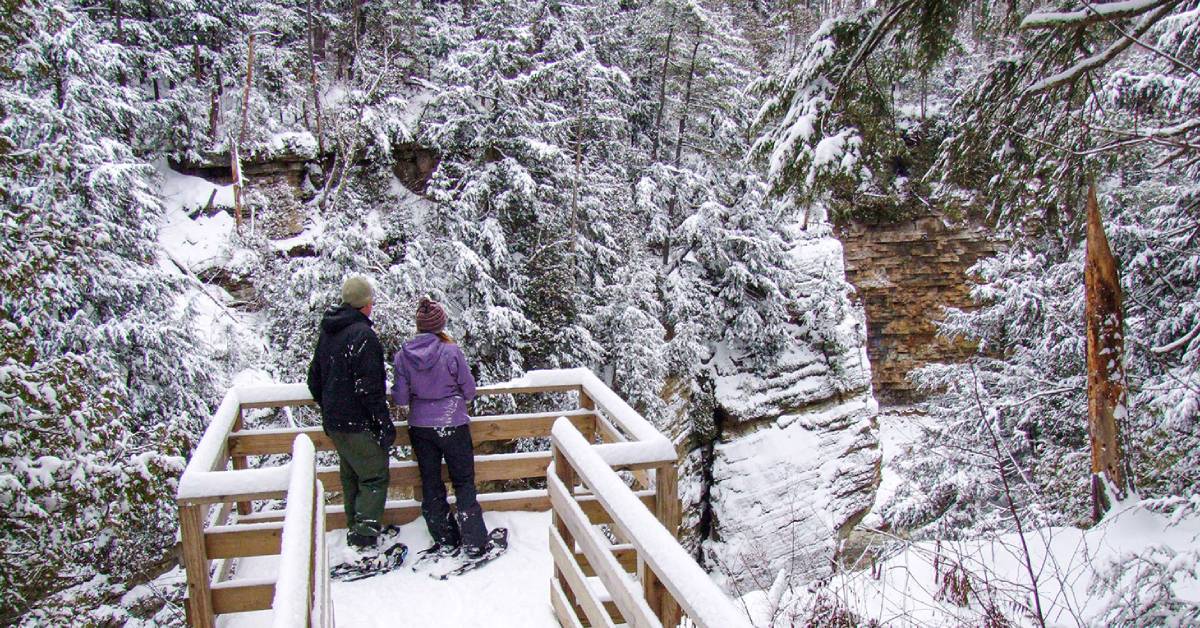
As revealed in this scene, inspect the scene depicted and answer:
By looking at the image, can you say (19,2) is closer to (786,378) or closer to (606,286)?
(606,286)

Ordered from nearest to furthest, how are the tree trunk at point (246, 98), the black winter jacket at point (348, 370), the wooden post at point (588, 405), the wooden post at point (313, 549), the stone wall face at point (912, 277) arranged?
the wooden post at point (313, 549), the black winter jacket at point (348, 370), the wooden post at point (588, 405), the tree trunk at point (246, 98), the stone wall face at point (912, 277)

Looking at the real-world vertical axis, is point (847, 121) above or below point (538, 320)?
above

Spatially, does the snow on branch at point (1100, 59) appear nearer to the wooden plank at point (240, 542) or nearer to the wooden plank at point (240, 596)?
the wooden plank at point (240, 542)

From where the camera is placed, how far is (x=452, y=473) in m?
4.38

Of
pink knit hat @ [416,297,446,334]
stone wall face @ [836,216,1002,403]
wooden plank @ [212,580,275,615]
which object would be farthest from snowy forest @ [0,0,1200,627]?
wooden plank @ [212,580,275,615]

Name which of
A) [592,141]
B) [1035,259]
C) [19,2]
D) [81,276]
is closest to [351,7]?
[592,141]

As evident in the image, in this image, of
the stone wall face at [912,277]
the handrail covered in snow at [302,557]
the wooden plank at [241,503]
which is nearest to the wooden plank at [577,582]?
the handrail covered in snow at [302,557]

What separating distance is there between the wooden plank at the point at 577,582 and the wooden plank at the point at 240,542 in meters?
1.27

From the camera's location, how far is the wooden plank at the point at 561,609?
324 cm

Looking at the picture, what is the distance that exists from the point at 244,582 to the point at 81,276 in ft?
28.9

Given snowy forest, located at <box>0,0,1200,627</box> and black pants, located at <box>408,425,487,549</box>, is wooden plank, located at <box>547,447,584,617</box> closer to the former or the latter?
black pants, located at <box>408,425,487,549</box>

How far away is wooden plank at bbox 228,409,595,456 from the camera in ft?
14.7

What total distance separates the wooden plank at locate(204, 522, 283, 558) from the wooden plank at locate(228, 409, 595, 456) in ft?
4.65

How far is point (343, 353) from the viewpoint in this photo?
4.00m
